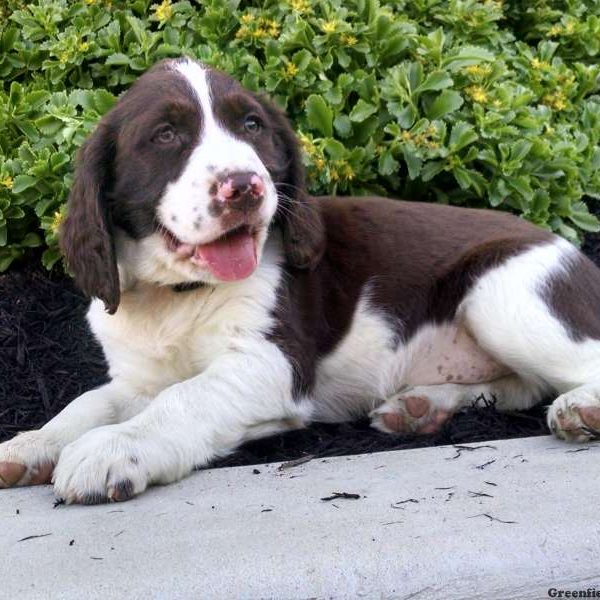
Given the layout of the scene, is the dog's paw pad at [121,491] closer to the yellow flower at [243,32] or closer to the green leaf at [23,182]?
the green leaf at [23,182]

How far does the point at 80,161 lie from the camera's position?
3.74 m

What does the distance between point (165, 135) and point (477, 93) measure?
90.0 inches

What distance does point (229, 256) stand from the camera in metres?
3.51

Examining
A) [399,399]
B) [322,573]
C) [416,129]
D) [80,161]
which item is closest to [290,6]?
[416,129]

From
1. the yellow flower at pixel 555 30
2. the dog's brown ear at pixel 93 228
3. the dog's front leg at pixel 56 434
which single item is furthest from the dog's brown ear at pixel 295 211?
the yellow flower at pixel 555 30

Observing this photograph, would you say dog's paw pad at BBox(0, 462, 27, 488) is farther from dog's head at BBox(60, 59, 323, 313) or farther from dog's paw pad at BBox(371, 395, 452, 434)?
dog's paw pad at BBox(371, 395, 452, 434)

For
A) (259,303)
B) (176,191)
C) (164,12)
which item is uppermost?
(164,12)

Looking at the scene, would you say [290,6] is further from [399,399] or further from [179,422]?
[179,422]

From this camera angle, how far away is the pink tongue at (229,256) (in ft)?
11.5

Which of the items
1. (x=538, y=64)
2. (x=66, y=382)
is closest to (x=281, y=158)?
(x=66, y=382)

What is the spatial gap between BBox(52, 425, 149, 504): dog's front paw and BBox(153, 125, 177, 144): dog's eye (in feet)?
3.55

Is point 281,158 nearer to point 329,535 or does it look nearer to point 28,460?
point 28,460

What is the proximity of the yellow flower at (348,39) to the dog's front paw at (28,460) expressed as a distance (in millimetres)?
2692

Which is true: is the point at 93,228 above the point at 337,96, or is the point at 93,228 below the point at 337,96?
below
